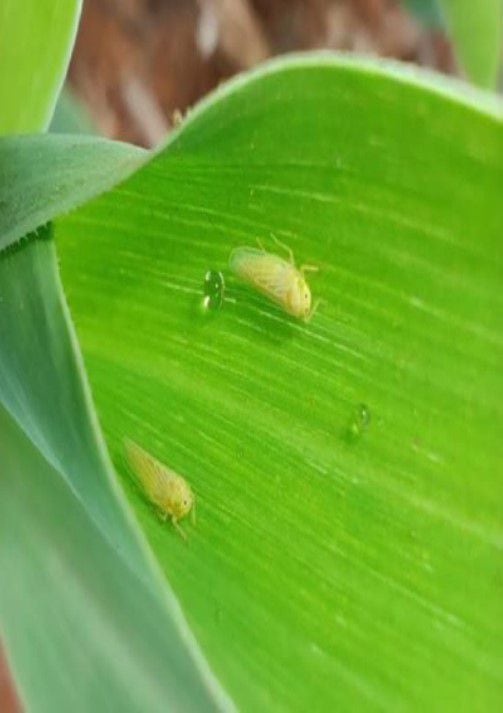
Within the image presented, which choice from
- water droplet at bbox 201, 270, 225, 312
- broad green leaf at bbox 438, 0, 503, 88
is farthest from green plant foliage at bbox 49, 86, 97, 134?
water droplet at bbox 201, 270, 225, 312

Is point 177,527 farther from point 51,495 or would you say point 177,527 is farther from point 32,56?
point 32,56

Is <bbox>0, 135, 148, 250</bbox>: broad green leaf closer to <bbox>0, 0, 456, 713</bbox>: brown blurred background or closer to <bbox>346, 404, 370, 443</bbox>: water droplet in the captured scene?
<bbox>346, 404, 370, 443</bbox>: water droplet

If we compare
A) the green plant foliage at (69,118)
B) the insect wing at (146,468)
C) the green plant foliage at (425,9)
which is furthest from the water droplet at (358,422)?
the green plant foliage at (425,9)

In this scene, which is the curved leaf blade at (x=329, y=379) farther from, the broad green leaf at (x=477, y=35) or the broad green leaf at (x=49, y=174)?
the broad green leaf at (x=477, y=35)

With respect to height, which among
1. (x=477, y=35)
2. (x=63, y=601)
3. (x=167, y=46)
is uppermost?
(x=167, y=46)

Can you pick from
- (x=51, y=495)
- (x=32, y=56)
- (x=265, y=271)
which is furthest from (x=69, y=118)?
(x=265, y=271)

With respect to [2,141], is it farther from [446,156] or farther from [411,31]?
[411,31]
